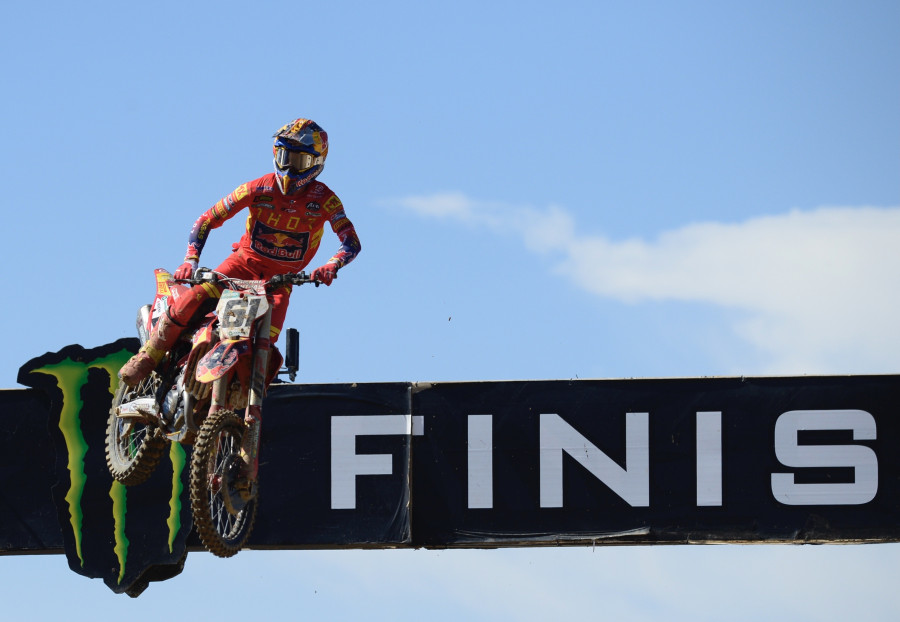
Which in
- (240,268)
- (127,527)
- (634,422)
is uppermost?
(240,268)

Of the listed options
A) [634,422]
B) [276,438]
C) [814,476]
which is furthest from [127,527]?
[814,476]

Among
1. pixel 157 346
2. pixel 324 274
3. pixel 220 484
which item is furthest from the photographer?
pixel 157 346

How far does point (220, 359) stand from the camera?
1600 centimetres

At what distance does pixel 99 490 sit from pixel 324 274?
5.55 m

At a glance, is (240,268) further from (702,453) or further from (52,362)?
(702,453)

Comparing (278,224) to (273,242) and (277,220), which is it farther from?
(273,242)

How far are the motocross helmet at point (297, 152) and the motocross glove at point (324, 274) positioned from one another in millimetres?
1088

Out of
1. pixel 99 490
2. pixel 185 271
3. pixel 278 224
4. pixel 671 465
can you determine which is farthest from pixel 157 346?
pixel 671 465

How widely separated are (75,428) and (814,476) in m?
8.78

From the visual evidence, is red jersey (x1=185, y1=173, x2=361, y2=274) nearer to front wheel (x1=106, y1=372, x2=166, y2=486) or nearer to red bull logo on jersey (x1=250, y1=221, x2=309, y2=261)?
red bull logo on jersey (x1=250, y1=221, x2=309, y2=261)

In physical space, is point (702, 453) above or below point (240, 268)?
below

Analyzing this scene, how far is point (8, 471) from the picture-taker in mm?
20781

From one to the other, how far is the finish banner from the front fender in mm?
4417

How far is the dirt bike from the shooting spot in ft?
52.2
